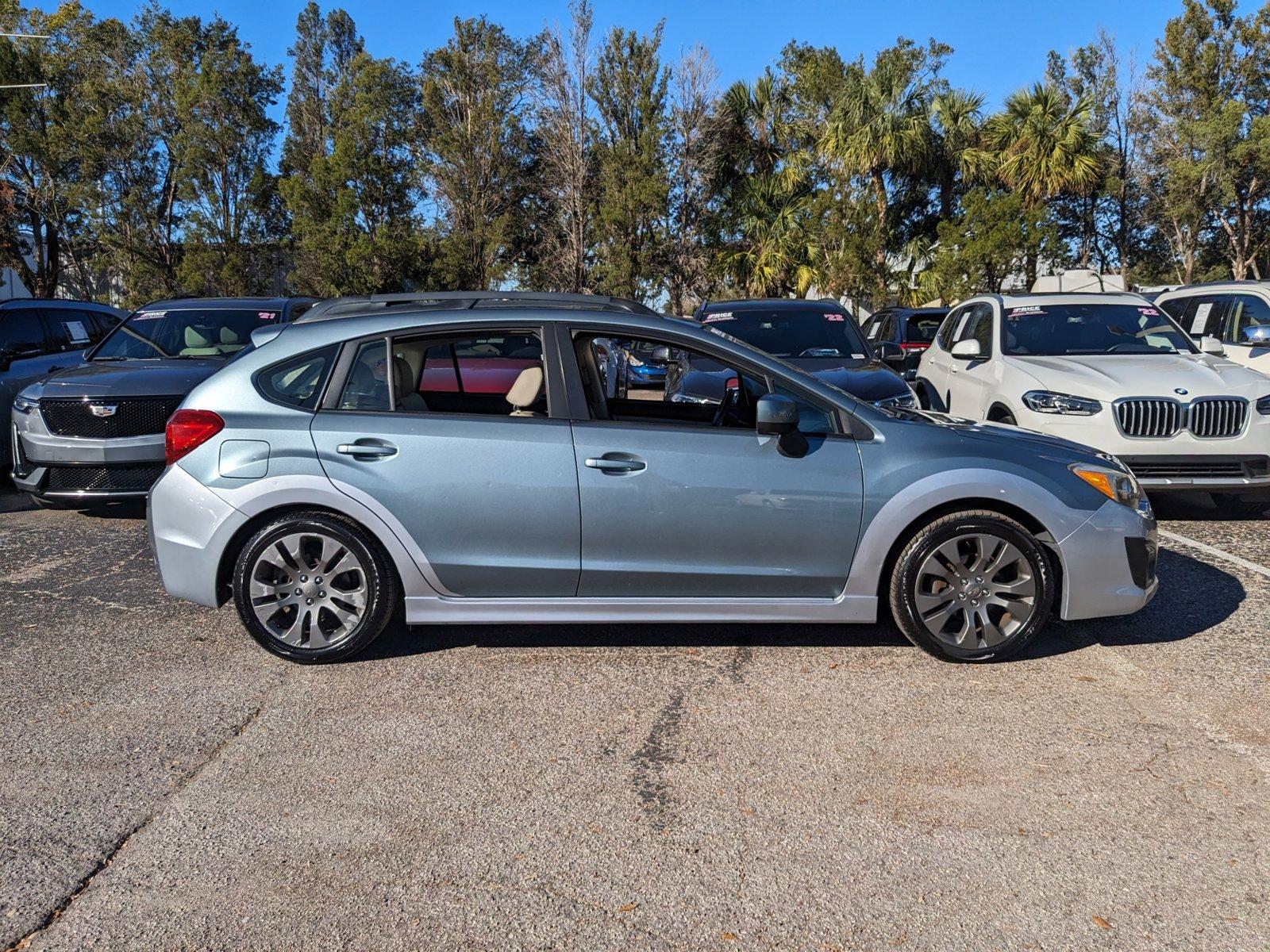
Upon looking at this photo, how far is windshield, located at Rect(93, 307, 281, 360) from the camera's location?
377 inches

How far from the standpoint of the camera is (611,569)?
4863 millimetres

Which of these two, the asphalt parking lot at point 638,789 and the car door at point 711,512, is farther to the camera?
the car door at point 711,512

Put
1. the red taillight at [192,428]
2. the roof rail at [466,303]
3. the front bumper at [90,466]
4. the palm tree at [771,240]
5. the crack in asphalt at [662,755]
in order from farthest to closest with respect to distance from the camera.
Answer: the palm tree at [771,240] → the front bumper at [90,466] → the roof rail at [466,303] → the red taillight at [192,428] → the crack in asphalt at [662,755]

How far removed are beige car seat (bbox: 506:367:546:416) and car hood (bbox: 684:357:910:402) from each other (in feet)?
7.68

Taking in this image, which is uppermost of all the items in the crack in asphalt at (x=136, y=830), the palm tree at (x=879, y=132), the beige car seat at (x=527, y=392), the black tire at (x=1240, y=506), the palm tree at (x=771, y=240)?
the palm tree at (x=879, y=132)

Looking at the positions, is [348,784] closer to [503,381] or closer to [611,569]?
[611,569]

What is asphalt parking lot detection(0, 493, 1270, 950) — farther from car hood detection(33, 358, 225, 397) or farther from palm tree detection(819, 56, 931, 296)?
palm tree detection(819, 56, 931, 296)

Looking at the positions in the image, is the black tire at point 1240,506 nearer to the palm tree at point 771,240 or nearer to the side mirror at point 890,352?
the side mirror at point 890,352

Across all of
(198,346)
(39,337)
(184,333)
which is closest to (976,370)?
(198,346)

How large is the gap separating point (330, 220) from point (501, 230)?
6.05 meters

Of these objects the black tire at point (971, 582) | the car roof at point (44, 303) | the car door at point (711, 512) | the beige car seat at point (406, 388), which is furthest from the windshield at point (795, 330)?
the car roof at point (44, 303)

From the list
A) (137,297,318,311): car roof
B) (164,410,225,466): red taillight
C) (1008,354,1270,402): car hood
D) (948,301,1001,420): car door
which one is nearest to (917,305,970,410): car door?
(948,301,1001,420): car door

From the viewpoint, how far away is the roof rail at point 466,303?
17.2ft

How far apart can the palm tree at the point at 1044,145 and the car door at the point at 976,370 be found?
22.7 meters
